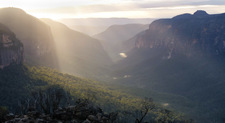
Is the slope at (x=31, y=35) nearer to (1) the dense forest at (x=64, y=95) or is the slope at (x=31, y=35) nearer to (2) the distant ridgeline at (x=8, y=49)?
(2) the distant ridgeline at (x=8, y=49)

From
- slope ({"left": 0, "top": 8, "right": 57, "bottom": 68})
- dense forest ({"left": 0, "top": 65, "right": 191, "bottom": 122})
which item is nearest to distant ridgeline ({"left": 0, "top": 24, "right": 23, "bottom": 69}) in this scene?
dense forest ({"left": 0, "top": 65, "right": 191, "bottom": 122})

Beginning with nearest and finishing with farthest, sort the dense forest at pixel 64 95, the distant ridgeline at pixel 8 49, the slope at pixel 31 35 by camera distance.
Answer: the dense forest at pixel 64 95 → the distant ridgeline at pixel 8 49 → the slope at pixel 31 35

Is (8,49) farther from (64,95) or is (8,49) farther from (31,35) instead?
(31,35)

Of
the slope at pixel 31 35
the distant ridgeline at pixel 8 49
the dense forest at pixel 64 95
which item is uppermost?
the slope at pixel 31 35

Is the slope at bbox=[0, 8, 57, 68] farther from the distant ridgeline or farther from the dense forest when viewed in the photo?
the dense forest

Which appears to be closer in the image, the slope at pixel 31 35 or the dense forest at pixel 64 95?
the dense forest at pixel 64 95

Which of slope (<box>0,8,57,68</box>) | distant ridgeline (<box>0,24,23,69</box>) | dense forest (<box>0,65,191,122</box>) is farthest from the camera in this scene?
slope (<box>0,8,57,68</box>)

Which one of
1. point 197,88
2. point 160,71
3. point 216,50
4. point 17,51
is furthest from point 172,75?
point 17,51

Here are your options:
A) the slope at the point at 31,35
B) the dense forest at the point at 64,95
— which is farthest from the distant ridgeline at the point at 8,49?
the slope at the point at 31,35

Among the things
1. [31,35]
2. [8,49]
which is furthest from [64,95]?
[31,35]

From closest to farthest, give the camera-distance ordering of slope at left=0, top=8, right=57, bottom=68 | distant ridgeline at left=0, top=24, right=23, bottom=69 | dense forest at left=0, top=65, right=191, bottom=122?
dense forest at left=0, top=65, right=191, bottom=122
distant ridgeline at left=0, top=24, right=23, bottom=69
slope at left=0, top=8, right=57, bottom=68
